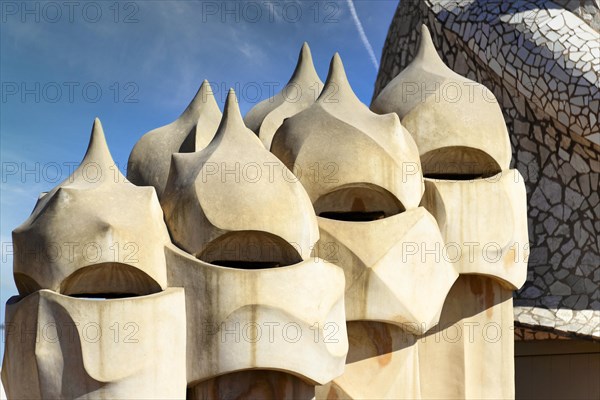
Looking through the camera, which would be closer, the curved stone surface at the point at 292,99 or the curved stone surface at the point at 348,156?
the curved stone surface at the point at 348,156

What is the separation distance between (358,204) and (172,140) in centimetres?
215

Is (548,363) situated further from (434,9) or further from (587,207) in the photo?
(434,9)

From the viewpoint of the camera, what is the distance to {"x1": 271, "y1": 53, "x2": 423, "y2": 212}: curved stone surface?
8.62 meters

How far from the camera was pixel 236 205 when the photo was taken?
7.48m

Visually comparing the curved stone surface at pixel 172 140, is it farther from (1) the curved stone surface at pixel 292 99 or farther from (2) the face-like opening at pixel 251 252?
(2) the face-like opening at pixel 251 252

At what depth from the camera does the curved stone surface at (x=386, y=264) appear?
857cm

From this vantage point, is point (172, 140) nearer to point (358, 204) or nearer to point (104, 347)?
point (358, 204)

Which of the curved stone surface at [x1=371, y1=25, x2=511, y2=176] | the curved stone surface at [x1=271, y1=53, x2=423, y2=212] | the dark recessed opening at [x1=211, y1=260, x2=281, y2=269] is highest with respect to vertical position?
the curved stone surface at [x1=371, y1=25, x2=511, y2=176]

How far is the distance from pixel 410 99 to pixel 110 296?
13.8 ft

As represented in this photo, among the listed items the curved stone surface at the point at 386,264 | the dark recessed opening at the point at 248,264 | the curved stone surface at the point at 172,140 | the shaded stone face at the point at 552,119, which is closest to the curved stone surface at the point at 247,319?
the dark recessed opening at the point at 248,264

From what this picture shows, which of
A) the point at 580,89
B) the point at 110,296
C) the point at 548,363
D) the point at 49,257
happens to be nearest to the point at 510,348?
the point at 548,363

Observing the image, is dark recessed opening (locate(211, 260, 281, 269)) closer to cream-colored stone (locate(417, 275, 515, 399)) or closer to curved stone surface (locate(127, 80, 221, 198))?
curved stone surface (locate(127, 80, 221, 198))

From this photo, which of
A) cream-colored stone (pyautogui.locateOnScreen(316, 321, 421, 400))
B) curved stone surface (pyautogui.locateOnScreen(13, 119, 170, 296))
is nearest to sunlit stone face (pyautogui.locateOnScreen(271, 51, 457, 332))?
cream-colored stone (pyautogui.locateOnScreen(316, 321, 421, 400))

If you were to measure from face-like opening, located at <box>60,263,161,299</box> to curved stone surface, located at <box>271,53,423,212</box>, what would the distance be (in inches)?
79.0
